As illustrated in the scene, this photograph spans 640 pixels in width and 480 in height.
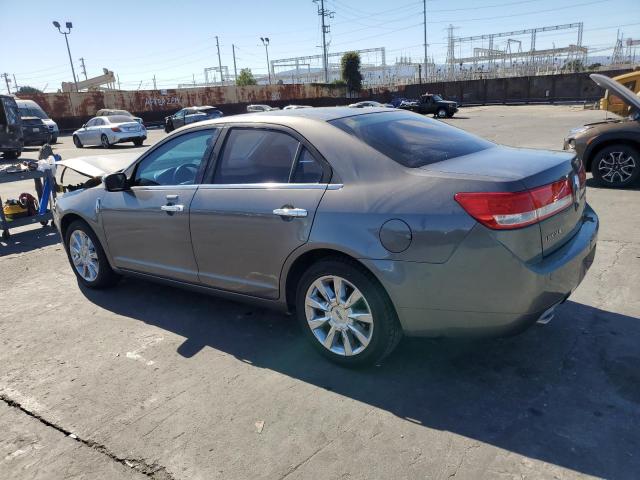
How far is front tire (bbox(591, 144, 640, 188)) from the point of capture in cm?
800

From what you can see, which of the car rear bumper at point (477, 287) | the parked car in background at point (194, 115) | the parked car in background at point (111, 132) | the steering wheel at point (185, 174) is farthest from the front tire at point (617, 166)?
the parked car in background at point (194, 115)

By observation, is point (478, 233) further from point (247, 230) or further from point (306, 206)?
point (247, 230)

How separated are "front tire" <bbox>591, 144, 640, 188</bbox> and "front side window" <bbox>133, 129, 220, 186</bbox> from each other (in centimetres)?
692

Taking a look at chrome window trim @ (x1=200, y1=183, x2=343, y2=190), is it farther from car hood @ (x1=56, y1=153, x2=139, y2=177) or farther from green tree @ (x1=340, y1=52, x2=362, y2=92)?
green tree @ (x1=340, y1=52, x2=362, y2=92)

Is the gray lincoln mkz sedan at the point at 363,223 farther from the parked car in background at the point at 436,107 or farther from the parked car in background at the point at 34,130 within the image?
the parked car in background at the point at 436,107

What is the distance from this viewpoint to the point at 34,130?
21.9m

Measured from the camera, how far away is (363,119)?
3.59 meters

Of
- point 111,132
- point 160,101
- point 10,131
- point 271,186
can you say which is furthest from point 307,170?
point 160,101

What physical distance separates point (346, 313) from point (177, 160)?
2081 mm

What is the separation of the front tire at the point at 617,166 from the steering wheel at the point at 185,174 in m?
6.99

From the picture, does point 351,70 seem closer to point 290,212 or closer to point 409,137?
point 409,137

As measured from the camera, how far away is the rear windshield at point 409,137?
316 cm

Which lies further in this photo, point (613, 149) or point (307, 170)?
point (613, 149)

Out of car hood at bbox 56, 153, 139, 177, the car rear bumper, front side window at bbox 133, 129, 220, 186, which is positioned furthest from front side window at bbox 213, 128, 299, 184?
car hood at bbox 56, 153, 139, 177
